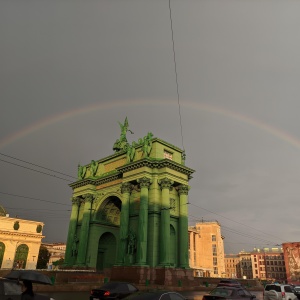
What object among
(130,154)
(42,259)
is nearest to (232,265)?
(42,259)

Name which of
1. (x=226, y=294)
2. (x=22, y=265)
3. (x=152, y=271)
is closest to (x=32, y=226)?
(x=22, y=265)

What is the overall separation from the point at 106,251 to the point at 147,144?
18841 mm

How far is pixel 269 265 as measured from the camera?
151 metres

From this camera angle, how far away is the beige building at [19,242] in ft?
236

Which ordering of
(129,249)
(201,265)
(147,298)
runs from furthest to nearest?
(201,265) → (129,249) → (147,298)

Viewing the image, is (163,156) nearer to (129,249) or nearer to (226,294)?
(129,249)

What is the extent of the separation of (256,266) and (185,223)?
5579 inches

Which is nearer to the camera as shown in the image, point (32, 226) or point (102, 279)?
point (102, 279)

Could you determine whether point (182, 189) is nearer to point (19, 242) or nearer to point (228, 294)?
point (228, 294)

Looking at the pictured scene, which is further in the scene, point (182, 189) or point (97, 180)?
point (97, 180)

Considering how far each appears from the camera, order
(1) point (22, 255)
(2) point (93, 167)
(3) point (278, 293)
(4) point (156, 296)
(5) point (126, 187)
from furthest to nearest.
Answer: (1) point (22, 255)
(2) point (93, 167)
(5) point (126, 187)
(3) point (278, 293)
(4) point (156, 296)

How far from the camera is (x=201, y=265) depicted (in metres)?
116

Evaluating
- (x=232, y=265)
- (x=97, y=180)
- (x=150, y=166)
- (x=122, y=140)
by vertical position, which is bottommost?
(x=232, y=265)

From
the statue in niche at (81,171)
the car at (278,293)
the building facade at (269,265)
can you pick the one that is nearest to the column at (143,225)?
the car at (278,293)
